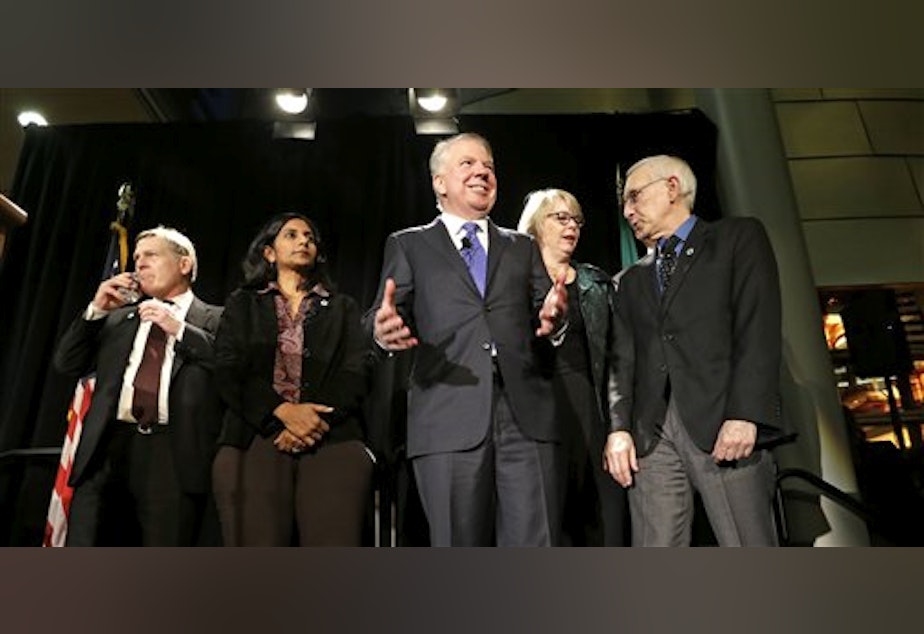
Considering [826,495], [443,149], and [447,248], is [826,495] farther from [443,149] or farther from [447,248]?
[443,149]

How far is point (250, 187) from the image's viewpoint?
301cm

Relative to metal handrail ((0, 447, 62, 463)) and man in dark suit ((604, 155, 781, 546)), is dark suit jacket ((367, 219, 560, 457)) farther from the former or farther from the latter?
metal handrail ((0, 447, 62, 463))

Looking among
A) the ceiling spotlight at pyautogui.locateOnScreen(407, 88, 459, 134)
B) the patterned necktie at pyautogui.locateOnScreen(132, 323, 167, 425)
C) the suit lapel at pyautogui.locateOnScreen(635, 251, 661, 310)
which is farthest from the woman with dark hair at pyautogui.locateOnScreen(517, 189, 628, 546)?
the patterned necktie at pyautogui.locateOnScreen(132, 323, 167, 425)

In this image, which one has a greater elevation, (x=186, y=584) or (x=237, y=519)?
(x=237, y=519)

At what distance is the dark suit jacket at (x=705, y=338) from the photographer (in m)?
2.78

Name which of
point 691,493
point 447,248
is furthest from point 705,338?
point 447,248

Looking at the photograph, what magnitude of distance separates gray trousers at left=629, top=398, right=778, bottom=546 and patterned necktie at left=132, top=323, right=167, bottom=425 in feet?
4.76

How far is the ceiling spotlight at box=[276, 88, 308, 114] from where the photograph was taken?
9.90 ft
